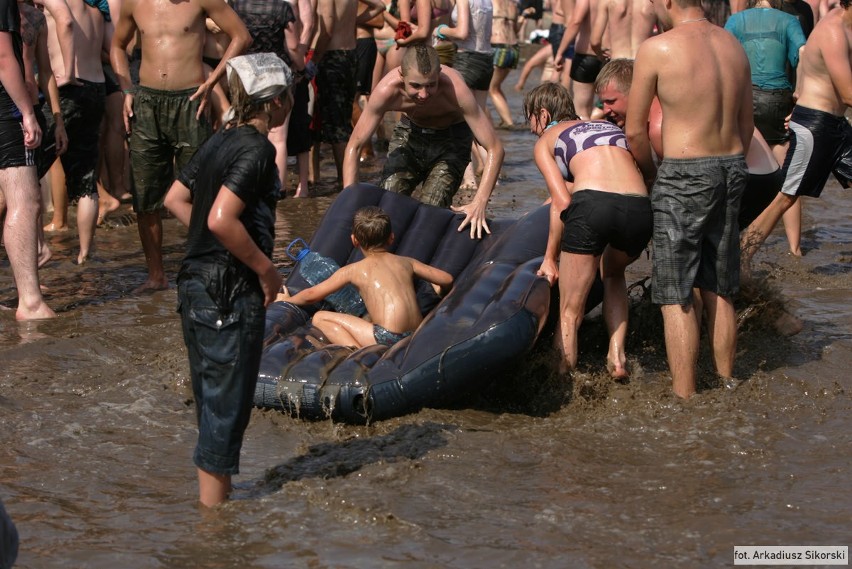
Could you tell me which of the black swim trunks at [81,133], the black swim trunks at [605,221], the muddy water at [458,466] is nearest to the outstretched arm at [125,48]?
the black swim trunks at [81,133]

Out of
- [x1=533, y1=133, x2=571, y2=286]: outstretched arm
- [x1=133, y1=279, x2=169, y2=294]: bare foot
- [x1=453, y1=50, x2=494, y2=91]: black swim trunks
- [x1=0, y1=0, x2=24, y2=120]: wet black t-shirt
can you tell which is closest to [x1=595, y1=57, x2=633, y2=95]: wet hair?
[x1=533, y1=133, x2=571, y2=286]: outstretched arm

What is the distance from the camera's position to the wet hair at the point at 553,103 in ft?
20.4

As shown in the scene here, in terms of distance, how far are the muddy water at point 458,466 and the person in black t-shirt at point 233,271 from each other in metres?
0.40

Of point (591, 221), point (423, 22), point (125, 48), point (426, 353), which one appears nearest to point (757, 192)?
point (591, 221)

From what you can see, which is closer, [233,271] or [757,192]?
[233,271]

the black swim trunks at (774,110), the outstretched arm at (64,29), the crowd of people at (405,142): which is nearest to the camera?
the crowd of people at (405,142)

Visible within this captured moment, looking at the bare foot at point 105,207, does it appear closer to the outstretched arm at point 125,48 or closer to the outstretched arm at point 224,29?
the outstretched arm at point 125,48

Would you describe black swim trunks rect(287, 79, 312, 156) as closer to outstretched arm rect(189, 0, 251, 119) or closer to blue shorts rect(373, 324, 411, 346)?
outstretched arm rect(189, 0, 251, 119)

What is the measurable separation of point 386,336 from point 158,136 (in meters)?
2.53

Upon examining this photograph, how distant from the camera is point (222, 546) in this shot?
167 inches

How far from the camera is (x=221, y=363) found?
169 inches

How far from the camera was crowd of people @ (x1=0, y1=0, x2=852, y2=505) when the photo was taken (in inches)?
171

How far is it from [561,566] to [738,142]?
94.4 inches

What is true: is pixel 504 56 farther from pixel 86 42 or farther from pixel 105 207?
pixel 86 42
